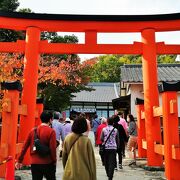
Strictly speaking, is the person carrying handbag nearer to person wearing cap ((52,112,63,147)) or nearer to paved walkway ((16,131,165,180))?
paved walkway ((16,131,165,180))

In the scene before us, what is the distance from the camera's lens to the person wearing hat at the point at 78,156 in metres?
4.25

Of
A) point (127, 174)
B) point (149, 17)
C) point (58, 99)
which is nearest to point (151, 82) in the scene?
point (149, 17)

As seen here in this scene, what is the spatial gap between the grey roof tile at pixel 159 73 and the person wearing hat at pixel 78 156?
13813 mm

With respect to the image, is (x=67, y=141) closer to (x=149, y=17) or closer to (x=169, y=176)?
(x=169, y=176)

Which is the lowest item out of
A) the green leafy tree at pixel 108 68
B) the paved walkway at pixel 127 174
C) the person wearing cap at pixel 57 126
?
the paved walkway at pixel 127 174

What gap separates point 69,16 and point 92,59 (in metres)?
9.20

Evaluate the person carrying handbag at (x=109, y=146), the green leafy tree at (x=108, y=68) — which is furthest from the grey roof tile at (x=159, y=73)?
the green leafy tree at (x=108, y=68)

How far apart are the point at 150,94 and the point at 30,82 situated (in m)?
4.01

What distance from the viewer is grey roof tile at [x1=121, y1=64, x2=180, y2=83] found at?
18.6 m

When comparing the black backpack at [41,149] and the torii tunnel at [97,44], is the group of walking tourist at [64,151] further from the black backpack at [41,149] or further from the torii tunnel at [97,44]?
the torii tunnel at [97,44]

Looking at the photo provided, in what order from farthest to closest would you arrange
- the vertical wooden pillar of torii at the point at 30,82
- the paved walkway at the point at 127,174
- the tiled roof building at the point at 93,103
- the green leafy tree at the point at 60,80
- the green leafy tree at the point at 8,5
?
the tiled roof building at the point at 93,103 → the green leafy tree at the point at 60,80 → the green leafy tree at the point at 8,5 → the vertical wooden pillar of torii at the point at 30,82 → the paved walkway at the point at 127,174

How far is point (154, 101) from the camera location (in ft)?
33.4

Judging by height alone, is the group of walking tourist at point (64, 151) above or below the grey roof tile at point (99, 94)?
below

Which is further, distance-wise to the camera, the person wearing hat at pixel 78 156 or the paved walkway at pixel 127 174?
the paved walkway at pixel 127 174
